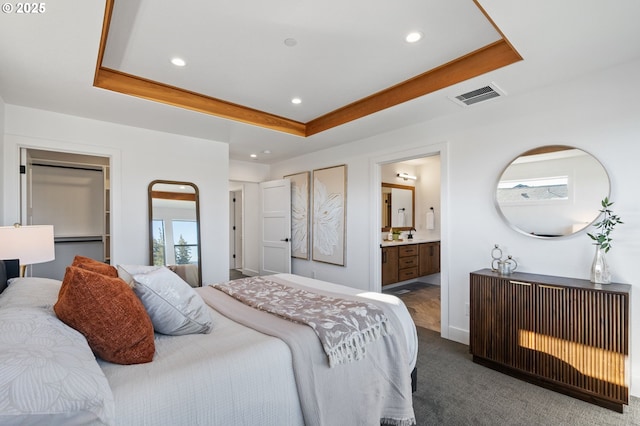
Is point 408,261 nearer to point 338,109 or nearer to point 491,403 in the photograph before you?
point 338,109

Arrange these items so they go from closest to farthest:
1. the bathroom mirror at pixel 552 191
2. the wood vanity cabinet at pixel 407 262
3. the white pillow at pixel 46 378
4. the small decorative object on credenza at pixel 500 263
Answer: the white pillow at pixel 46 378, the bathroom mirror at pixel 552 191, the small decorative object on credenza at pixel 500 263, the wood vanity cabinet at pixel 407 262

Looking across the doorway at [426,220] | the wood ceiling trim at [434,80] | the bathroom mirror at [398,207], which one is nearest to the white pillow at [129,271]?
the wood ceiling trim at [434,80]

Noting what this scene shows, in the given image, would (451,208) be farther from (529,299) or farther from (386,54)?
(386,54)

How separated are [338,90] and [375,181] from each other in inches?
59.6

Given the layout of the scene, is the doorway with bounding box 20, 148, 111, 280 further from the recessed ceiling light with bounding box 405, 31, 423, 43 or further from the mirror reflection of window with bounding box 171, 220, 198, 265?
the recessed ceiling light with bounding box 405, 31, 423, 43

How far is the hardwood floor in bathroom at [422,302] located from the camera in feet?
12.9

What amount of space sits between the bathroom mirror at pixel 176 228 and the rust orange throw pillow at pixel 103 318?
2761mm

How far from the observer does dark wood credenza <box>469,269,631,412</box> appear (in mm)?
2092

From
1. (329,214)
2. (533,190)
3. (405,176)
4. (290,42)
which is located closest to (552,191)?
(533,190)

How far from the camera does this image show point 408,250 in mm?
5508

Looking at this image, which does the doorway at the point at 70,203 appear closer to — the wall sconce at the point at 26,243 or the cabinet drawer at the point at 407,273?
the wall sconce at the point at 26,243

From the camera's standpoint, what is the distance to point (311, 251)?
17.3 ft

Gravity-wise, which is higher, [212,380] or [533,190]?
[533,190]

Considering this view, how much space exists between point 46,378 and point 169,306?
2.33ft
